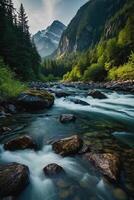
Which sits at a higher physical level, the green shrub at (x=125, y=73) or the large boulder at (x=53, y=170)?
the green shrub at (x=125, y=73)

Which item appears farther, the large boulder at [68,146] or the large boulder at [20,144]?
the large boulder at [20,144]

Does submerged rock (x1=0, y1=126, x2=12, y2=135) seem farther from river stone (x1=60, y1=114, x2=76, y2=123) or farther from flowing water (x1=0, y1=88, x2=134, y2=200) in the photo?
river stone (x1=60, y1=114, x2=76, y2=123)

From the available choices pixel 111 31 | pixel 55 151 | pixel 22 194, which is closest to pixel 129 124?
pixel 55 151

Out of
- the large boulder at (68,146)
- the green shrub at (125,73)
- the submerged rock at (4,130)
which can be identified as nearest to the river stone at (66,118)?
the submerged rock at (4,130)

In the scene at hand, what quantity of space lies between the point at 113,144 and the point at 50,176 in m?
3.39

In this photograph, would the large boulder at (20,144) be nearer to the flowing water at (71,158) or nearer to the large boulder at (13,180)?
the flowing water at (71,158)

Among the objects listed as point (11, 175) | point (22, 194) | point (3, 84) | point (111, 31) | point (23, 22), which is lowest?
point (22, 194)

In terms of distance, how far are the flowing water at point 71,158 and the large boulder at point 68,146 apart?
19 cm

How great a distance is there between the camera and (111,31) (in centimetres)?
19950

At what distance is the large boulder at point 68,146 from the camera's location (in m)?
7.85

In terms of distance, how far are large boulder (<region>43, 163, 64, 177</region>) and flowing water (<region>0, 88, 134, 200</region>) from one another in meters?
0.18

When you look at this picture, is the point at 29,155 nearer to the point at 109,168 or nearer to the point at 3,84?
Result: the point at 109,168

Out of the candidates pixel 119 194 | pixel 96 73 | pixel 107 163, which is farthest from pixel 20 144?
pixel 96 73

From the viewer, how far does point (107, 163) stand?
6.81 metres
